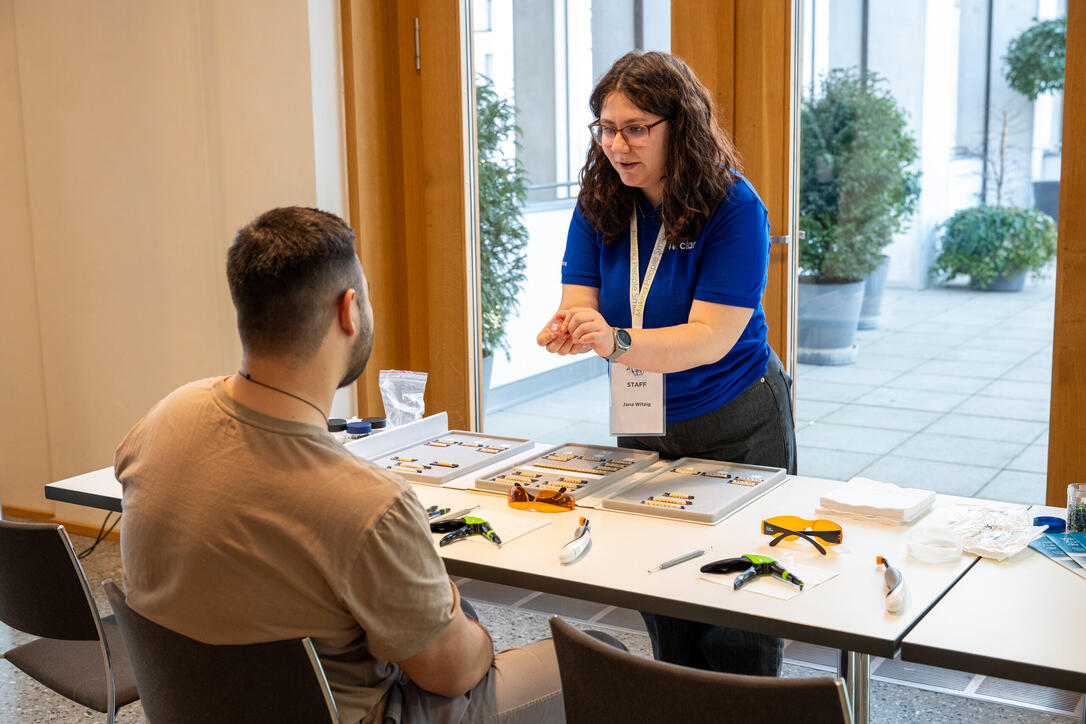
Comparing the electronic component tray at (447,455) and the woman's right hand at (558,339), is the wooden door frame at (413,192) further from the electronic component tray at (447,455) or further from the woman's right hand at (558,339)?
the woman's right hand at (558,339)

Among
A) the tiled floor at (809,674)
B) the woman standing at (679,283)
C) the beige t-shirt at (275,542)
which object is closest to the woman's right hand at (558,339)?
the woman standing at (679,283)

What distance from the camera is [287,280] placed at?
1481mm

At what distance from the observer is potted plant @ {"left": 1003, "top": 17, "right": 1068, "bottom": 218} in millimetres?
2934

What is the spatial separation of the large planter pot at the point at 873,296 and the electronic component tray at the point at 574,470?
1.28m

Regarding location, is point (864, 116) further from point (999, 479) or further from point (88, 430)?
point (88, 430)

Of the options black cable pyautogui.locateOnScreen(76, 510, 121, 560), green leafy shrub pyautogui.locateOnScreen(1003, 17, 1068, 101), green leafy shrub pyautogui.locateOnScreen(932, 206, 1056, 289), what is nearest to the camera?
green leafy shrub pyautogui.locateOnScreen(1003, 17, 1068, 101)

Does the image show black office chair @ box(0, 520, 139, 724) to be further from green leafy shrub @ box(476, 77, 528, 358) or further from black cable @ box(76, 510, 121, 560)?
black cable @ box(76, 510, 121, 560)

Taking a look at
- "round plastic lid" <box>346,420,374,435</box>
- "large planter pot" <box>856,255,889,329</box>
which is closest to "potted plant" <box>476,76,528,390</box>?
"large planter pot" <box>856,255,889,329</box>

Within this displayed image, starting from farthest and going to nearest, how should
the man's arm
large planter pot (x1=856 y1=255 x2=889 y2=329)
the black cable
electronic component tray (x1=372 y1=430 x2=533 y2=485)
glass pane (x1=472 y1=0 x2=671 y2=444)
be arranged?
the black cable, glass pane (x1=472 y1=0 x2=671 y2=444), large planter pot (x1=856 y1=255 x2=889 y2=329), electronic component tray (x1=372 y1=430 x2=533 y2=485), the man's arm

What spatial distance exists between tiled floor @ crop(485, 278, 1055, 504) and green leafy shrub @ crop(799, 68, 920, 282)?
0.63 ft

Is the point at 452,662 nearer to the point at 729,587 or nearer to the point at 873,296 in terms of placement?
the point at 729,587

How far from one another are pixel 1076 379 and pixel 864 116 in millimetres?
991

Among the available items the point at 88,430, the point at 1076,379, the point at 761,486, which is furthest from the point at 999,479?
the point at 88,430

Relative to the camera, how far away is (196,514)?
1.44 meters
